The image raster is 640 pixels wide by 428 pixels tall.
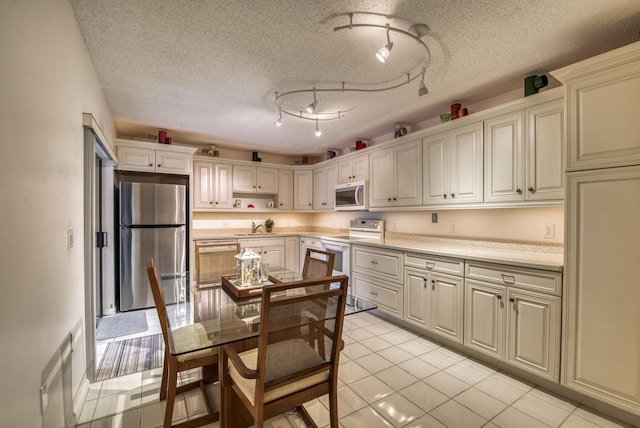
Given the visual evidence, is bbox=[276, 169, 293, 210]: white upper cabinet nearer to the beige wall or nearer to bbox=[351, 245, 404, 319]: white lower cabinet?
the beige wall

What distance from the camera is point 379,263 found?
3441mm

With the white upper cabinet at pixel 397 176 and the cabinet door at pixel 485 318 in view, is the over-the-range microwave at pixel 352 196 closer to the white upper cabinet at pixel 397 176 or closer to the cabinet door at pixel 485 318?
the white upper cabinet at pixel 397 176

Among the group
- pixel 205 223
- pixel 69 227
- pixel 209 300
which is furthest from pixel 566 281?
pixel 205 223

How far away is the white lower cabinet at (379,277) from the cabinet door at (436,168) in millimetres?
756

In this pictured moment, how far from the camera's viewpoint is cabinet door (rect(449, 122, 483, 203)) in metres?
2.71

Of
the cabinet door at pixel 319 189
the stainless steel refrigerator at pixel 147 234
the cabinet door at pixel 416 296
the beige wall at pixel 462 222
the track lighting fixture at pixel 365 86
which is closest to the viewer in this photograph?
the track lighting fixture at pixel 365 86

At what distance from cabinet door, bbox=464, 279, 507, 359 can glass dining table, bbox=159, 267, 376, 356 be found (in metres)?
1.19

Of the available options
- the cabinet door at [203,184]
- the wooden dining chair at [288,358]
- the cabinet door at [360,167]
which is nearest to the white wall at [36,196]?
the wooden dining chair at [288,358]

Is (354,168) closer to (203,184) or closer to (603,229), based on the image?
(203,184)

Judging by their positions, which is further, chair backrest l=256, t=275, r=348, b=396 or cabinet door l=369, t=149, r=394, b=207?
cabinet door l=369, t=149, r=394, b=207

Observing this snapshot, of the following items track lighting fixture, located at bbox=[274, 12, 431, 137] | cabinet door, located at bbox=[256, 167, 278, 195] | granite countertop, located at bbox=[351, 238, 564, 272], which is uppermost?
track lighting fixture, located at bbox=[274, 12, 431, 137]

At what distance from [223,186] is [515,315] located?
13.9ft

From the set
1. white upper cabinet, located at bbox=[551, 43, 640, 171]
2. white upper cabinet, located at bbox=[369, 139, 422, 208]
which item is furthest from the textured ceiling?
white upper cabinet, located at bbox=[369, 139, 422, 208]

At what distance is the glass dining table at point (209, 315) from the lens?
141 centimetres
